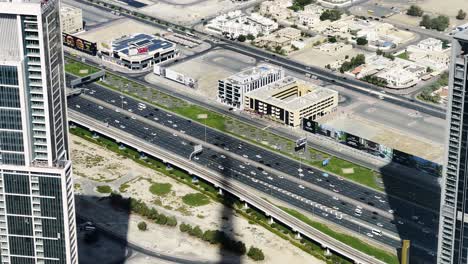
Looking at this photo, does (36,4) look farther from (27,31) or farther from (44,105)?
(44,105)

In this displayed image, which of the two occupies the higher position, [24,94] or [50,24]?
[50,24]

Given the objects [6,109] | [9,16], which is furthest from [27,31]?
[6,109]

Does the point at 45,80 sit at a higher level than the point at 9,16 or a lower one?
lower

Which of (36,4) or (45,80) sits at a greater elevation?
(36,4)

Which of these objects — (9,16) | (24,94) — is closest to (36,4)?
(9,16)

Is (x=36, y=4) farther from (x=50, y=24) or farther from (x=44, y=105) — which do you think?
(x=44, y=105)

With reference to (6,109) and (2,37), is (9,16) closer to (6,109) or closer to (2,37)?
(2,37)

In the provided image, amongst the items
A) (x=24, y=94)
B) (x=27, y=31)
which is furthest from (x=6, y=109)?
(x=27, y=31)
